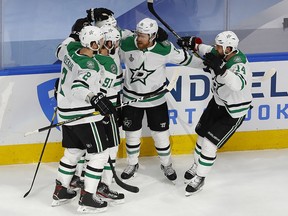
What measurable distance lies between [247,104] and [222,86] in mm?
190

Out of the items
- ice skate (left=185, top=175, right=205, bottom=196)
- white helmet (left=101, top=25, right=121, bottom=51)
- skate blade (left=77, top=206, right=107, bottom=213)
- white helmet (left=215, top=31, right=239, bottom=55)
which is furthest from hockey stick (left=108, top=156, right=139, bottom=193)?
white helmet (left=215, top=31, right=239, bottom=55)

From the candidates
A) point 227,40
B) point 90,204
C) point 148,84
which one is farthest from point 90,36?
point 90,204

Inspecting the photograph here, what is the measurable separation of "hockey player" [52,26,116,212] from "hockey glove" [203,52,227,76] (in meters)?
0.64

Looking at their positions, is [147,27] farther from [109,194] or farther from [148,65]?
[109,194]

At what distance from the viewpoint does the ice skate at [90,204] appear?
15.1ft

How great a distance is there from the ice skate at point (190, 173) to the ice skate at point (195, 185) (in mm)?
158

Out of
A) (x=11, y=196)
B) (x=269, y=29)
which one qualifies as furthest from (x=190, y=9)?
(x=11, y=196)

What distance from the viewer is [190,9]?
5.91 meters

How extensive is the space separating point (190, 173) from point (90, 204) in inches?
32.4

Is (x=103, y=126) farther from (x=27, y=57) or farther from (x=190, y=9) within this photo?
(x=190, y=9)

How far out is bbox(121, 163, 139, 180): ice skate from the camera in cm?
520

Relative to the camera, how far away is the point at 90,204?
4.62 m

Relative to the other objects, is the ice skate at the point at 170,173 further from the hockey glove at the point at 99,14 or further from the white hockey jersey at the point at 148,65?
the hockey glove at the point at 99,14

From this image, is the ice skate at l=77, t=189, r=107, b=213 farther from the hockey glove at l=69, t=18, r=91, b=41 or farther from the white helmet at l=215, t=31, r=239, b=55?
the white helmet at l=215, t=31, r=239, b=55
